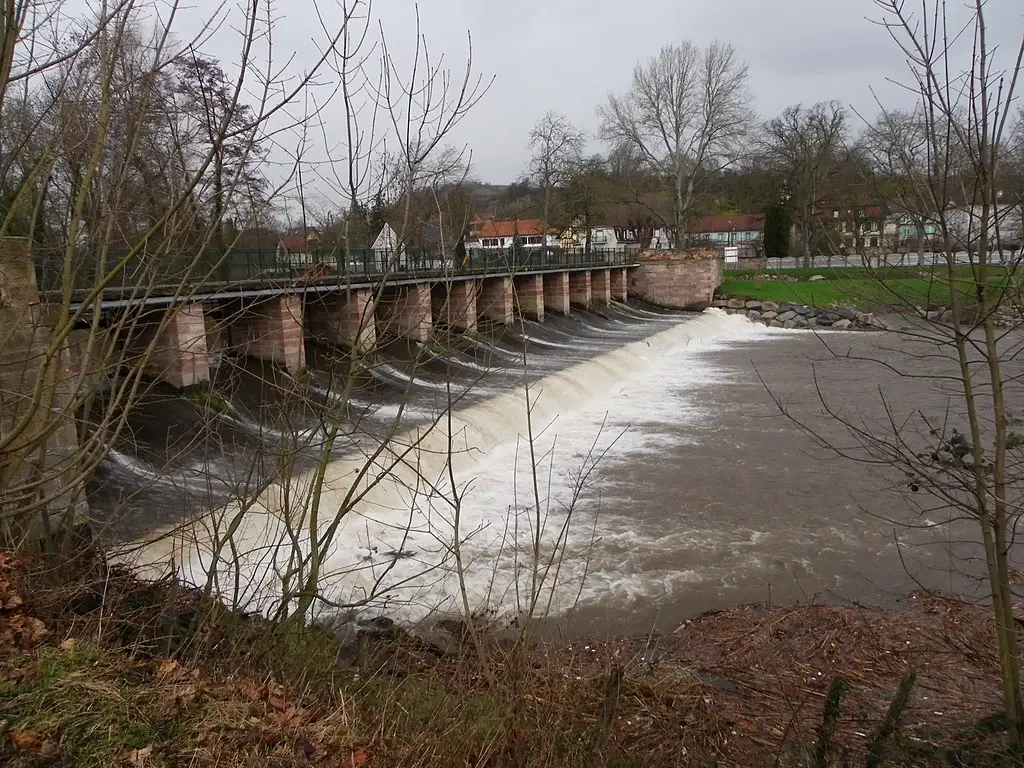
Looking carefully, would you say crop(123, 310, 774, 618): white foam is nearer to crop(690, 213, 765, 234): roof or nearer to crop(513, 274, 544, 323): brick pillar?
crop(513, 274, 544, 323): brick pillar

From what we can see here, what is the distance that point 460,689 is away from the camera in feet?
14.9

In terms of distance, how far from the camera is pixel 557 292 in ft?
106

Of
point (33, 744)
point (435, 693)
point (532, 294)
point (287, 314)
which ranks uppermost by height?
point (532, 294)

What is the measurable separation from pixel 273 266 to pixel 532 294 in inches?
808

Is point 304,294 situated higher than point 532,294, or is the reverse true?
point 304,294

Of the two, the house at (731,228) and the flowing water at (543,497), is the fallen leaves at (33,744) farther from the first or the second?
the house at (731,228)

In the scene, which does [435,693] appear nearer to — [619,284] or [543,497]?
[543,497]

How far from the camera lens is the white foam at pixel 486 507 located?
6.02 metres

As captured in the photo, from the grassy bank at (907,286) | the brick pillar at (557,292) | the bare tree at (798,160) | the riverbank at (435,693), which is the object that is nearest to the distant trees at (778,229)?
the bare tree at (798,160)

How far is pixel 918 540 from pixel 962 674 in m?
3.63

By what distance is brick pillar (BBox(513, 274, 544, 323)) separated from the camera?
29.1 meters

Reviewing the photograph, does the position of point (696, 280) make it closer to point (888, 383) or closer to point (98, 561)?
point (888, 383)

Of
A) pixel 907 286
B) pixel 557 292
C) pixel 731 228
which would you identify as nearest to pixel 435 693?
pixel 907 286

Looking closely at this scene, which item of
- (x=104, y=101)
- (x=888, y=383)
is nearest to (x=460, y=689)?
(x=104, y=101)
